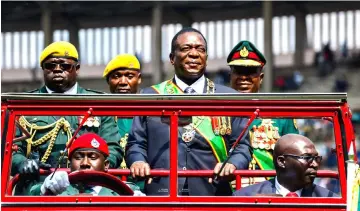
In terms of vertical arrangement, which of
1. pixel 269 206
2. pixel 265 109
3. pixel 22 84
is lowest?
pixel 269 206

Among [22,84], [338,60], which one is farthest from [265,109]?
[22,84]

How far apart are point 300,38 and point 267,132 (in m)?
36.7

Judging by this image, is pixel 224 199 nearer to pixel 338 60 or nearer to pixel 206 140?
pixel 206 140

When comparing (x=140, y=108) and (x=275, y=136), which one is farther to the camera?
(x=275, y=136)

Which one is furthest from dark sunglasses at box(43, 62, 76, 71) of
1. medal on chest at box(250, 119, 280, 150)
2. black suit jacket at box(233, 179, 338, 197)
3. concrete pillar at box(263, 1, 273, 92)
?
concrete pillar at box(263, 1, 273, 92)

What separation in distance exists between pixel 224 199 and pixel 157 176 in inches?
26.3

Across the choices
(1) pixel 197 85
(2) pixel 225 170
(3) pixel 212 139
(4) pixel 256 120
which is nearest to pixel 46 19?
(4) pixel 256 120

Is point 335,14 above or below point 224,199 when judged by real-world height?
above

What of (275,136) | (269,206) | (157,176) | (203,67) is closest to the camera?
(269,206)

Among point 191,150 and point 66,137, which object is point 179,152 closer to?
point 191,150

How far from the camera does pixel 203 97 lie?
311 inches

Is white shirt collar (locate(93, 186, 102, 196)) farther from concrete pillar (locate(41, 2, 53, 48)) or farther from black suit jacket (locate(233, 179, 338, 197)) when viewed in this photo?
concrete pillar (locate(41, 2, 53, 48))

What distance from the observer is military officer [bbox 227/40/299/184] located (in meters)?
9.94

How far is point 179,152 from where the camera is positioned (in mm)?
8477
